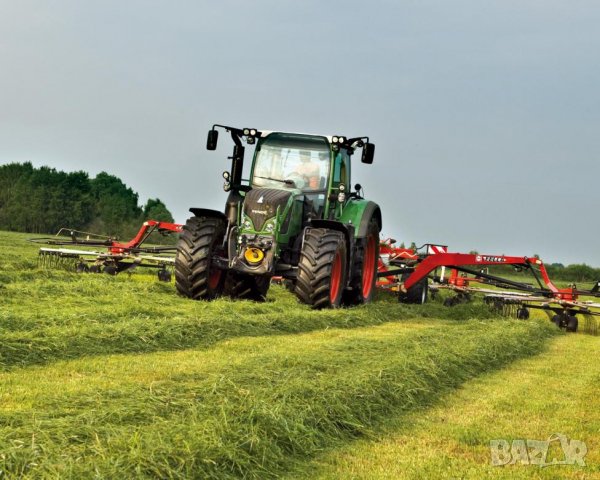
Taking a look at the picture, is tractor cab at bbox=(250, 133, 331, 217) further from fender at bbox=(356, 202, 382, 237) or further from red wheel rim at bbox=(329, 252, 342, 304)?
red wheel rim at bbox=(329, 252, 342, 304)

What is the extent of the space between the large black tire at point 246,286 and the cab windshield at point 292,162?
1502mm

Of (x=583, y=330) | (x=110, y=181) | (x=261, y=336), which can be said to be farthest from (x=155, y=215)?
(x=261, y=336)

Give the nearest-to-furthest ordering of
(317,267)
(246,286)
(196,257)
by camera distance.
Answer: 1. (317,267)
2. (196,257)
3. (246,286)

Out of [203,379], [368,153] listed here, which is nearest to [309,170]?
[368,153]

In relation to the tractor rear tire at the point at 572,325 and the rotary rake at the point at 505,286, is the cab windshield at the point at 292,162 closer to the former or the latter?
the rotary rake at the point at 505,286

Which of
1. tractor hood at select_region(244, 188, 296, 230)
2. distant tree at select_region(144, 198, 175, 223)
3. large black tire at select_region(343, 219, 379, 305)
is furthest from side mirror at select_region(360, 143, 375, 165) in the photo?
distant tree at select_region(144, 198, 175, 223)

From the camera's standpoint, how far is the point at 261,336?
344 inches

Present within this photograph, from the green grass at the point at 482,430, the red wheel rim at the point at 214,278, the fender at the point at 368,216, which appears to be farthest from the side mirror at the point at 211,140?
the green grass at the point at 482,430

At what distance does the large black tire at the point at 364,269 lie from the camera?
513 inches

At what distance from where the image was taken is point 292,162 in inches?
491

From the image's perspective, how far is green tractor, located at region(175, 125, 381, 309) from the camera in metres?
11.3

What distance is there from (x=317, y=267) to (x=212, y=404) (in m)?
6.64

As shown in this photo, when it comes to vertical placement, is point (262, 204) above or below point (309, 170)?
below

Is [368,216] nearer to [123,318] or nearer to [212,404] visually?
[123,318]
